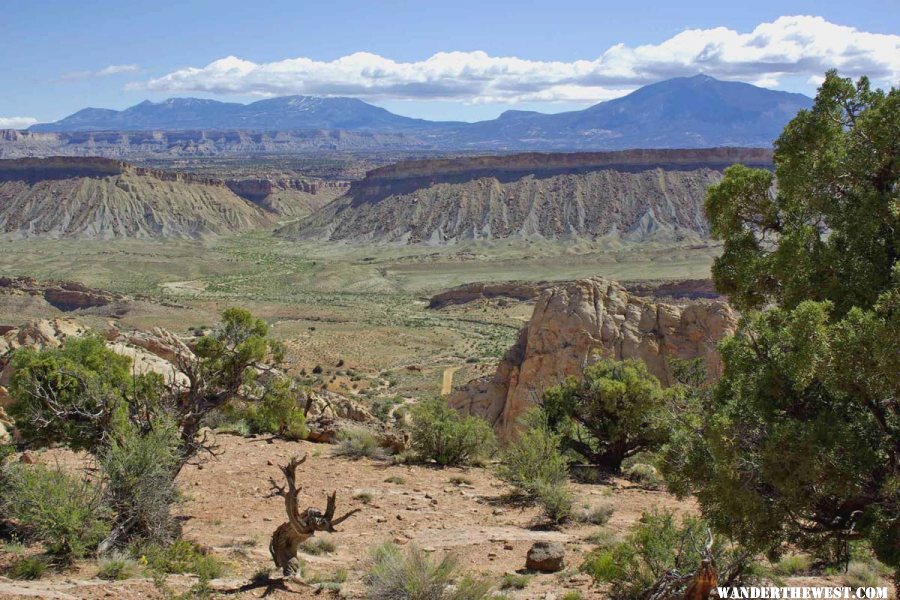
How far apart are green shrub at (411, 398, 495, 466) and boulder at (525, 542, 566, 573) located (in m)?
7.48

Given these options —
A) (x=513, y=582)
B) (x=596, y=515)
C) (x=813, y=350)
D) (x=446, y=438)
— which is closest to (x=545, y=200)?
(x=446, y=438)

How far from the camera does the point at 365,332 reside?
5366cm

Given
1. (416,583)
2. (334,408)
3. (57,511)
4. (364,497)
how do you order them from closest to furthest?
(416,583) < (57,511) < (364,497) < (334,408)

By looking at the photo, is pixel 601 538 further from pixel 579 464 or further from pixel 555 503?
pixel 579 464

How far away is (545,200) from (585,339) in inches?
3756

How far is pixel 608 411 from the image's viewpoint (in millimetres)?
18203

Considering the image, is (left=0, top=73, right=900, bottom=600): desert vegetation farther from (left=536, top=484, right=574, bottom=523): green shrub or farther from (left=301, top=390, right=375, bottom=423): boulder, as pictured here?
(left=301, top=390, right=375, bottom=423): boulder

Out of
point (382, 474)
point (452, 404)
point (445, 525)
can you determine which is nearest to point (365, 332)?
point (452, 404)

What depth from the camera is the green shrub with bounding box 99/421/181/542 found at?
10789mm

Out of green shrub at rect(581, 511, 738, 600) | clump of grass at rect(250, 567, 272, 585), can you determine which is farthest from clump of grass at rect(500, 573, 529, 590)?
clump of grass at rect(250, 567, 272, 585)

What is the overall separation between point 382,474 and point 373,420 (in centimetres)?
904

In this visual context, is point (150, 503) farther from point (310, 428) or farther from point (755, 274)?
point (310, 428)

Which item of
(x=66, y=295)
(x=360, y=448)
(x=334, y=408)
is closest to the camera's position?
(x=360, y=448)

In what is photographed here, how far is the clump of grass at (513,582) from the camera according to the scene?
386 inches
